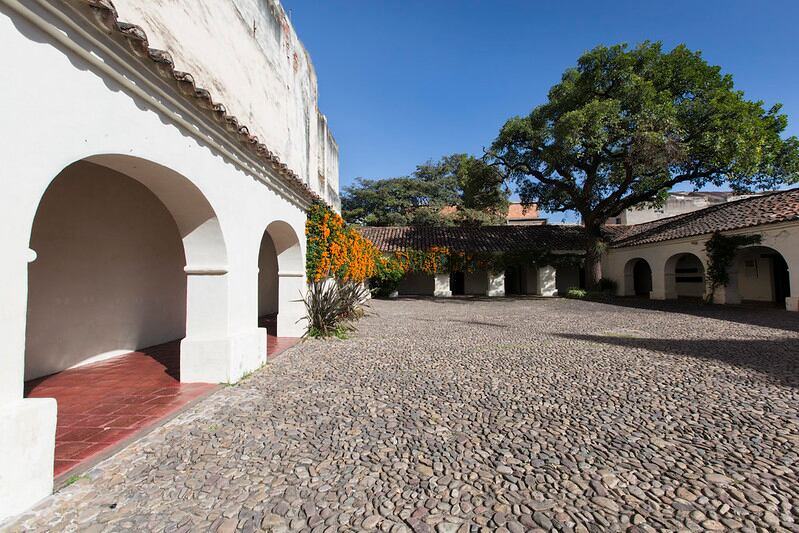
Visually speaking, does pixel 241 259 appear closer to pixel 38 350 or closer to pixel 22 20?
pixel 38 350

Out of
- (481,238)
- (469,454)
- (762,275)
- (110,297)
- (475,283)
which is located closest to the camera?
(469,454)

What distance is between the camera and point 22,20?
212 centimetres

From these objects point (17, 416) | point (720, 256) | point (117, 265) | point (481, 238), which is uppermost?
point (481, 238)

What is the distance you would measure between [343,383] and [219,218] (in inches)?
96.0

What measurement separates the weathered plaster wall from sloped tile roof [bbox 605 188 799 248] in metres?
14.4

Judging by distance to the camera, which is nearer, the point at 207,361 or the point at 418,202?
the point at 207,361

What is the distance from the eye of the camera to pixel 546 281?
20.0m

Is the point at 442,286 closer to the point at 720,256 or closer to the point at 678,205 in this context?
the point at 720,256

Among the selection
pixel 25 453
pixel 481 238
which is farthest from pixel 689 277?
pixel 25 453

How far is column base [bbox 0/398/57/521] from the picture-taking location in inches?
76.2

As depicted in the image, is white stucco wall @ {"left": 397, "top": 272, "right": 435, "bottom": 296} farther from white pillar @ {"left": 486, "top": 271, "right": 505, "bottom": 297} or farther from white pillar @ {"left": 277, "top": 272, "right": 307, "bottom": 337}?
white pillar @ {"left": 277, "top": 272, "right": 307, "bottom": 337}

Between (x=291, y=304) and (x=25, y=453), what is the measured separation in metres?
5.21

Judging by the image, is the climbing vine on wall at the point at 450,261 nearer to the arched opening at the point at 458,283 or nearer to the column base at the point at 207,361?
the arched opening at the point at 458,283

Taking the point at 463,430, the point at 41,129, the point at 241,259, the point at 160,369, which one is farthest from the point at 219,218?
the point at 463,430
